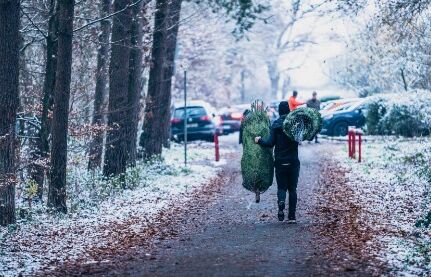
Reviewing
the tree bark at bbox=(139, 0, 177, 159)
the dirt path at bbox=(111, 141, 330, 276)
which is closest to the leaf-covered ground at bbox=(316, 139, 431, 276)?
the dirt path at bbox=(111, 141, 330, 276)

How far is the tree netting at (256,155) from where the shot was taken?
13023 millimetres

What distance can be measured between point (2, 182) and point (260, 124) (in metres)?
4.65

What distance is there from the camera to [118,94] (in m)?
17.7

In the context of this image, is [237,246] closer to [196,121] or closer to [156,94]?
[156,94]

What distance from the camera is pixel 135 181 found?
18.2 meters

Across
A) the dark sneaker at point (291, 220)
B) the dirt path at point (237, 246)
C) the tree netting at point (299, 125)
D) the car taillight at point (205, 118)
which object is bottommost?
the dirt path at point (237, 246)

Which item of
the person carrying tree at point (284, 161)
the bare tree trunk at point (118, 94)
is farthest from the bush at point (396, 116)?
the person carrying tree at point (284, 161)

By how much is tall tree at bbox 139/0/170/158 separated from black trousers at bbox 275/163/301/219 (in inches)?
352

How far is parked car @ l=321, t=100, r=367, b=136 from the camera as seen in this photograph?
1358 inches

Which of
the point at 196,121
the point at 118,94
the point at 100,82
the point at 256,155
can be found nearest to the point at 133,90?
the point at 100,82

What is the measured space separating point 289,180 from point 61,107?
4337 millimetres

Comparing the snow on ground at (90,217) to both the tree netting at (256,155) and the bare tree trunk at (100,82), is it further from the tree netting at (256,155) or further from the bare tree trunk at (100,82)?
the tree netting at (256,155)

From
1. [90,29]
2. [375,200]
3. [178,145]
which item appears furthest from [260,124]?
[178,145]

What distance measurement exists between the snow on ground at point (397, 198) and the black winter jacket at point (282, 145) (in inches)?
66.9
